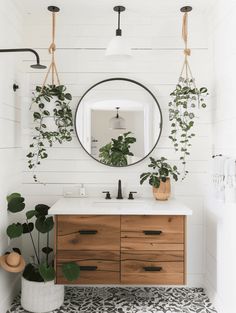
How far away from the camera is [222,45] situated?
2691 mm

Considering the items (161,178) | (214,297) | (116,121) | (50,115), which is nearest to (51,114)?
(50,115)

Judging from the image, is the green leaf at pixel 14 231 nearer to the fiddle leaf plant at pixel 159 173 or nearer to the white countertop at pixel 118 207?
the white countertop at pixel 118 207

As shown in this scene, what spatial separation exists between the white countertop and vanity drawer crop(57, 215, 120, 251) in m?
0.05

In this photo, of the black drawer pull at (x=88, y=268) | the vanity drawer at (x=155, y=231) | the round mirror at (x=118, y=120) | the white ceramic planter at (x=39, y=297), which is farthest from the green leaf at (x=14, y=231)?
the round mirror at (x=118, y=120)

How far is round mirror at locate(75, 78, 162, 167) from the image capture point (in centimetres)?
312

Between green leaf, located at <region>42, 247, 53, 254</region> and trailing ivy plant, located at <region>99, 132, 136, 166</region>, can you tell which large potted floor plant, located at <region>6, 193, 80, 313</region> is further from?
trailing ivy plant, located at <region>99, 132, 136, 166</region>

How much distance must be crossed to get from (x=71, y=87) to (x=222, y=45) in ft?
4.29

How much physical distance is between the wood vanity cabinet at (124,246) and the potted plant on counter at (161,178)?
398 millimetres

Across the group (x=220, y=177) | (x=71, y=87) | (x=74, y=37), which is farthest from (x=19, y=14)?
(x=220, y=177)

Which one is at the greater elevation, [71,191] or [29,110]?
[29,110]

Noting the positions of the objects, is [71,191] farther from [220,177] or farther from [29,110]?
[220,177]

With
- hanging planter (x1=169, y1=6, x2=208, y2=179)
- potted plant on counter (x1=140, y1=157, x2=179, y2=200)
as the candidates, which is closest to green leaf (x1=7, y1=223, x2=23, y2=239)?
potted plant on counter (x1=140, y1=157, x2=179, y2=200)

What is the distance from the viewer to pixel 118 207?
271 centimetres

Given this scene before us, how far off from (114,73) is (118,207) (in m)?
1.21
